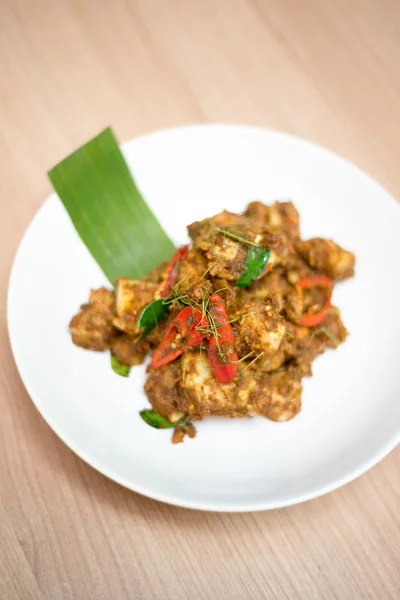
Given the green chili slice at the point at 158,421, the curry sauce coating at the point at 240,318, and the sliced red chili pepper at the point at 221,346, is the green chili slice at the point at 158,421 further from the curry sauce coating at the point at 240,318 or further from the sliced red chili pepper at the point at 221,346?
Result: the sliced red chili pepper at the point at 221,346

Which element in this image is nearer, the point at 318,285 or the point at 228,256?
the point at 228,256

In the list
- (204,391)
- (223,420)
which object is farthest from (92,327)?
(223,420)

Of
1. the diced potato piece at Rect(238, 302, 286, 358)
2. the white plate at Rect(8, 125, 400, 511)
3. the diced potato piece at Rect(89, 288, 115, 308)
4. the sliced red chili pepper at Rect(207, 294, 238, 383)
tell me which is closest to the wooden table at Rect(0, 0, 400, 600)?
the white plate at Rect(8, 125, 400, 511)

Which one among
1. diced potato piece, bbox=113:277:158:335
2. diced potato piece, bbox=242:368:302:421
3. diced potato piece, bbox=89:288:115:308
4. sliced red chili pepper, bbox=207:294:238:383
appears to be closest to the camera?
sliced red chili pepper, bbox=207:294:238:383

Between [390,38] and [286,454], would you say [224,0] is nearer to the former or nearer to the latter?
[390,38]

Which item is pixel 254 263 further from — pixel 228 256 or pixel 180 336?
pixel 180 336

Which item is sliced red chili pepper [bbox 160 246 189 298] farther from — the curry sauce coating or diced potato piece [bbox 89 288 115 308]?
diced potato piece [bbox 89 288 115 308]

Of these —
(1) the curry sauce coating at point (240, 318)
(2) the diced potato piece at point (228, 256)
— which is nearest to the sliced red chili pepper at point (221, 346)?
(1) the curry sauce coating at point (240, 318)
